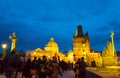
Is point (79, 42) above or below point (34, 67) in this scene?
above

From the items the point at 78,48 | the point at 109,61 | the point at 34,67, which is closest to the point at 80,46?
the point at 78,48

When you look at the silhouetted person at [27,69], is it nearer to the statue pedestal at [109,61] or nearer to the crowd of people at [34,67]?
the crowd of people at [34,67]

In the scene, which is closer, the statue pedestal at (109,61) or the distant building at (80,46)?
the statue pedestal at (109,61)

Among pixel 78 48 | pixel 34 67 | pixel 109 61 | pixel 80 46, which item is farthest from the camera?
pixel 80 46

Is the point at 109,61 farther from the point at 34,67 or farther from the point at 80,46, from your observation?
the point at 80,46

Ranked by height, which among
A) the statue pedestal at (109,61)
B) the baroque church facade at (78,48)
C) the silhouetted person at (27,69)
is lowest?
the silhouetted person at (27,69)

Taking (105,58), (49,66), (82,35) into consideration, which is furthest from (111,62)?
(82,35)

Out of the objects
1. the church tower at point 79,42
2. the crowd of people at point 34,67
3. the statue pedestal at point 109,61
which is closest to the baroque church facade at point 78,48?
the church tower at point 79,42

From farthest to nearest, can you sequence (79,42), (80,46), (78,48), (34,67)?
1. (79,42)
2. (80,46)
3. (78,48)
4. (34,67)

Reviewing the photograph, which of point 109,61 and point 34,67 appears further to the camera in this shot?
point 109,61

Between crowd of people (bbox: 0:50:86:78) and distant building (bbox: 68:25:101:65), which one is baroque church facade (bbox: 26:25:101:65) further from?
crowd of people (bbox: 0:50:86:78)

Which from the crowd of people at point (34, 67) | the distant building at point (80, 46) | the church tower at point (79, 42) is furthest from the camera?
the church tower at point (79, 42)

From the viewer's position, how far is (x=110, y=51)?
69.1 metres

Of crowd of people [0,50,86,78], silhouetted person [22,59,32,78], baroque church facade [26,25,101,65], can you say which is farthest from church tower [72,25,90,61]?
silhouetted person [22,59,32,78]
